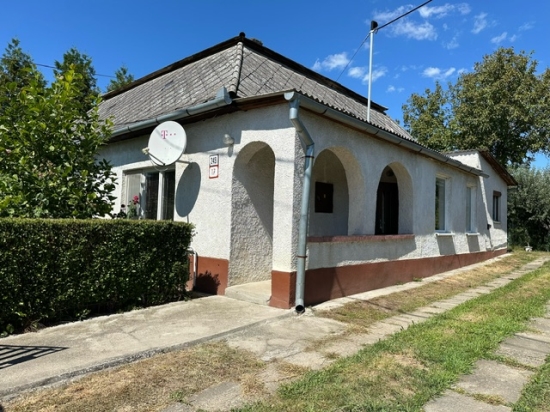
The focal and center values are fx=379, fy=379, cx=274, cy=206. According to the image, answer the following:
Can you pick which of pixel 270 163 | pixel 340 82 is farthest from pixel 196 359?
pixel 340 82

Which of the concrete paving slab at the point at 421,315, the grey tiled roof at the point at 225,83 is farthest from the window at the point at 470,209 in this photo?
the concrete paving slab at the point at 421,315

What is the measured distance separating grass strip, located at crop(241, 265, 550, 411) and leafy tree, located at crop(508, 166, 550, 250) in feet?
53.2

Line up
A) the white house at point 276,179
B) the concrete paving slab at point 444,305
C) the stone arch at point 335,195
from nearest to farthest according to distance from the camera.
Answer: the white house at point 276,179 → the concrete paving slab at point 444,305 → the stone arch at point 335,195

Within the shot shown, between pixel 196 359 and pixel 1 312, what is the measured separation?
236cm

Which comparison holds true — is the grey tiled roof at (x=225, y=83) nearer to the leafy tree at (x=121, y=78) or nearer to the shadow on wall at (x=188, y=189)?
the shadow on wall at (x=188, y=189)

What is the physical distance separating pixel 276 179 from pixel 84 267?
292 centimetres

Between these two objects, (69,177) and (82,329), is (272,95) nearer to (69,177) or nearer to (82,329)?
(69,177)

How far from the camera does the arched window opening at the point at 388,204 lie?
10930 millimetres

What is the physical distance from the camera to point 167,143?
686 cm

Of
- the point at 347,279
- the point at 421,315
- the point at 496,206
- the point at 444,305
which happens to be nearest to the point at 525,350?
the point at 421,315

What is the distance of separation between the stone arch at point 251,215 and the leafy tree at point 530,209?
1783cm

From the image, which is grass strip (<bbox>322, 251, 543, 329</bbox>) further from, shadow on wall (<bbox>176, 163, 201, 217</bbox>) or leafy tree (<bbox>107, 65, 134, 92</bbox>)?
leafy tree (<bbox>107, 65, 134, 92</bbox>)

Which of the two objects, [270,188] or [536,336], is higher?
[270,188]

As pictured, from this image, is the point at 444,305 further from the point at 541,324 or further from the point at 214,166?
the point at 214,166
